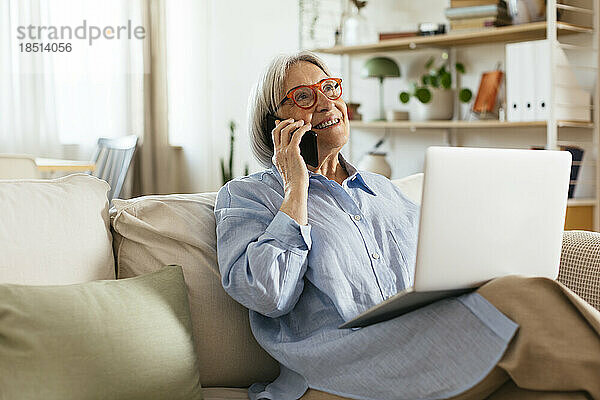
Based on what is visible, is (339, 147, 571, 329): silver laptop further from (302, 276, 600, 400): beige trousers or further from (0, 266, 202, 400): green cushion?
(0, 266, 202, 400): green cushion

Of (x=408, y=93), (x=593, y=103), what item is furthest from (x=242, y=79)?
(x=593, y=103)

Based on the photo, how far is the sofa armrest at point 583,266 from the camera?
1.62m

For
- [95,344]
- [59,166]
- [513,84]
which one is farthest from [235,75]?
[95,344]

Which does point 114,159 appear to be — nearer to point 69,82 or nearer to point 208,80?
point 69,82

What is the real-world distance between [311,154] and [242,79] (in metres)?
3.20

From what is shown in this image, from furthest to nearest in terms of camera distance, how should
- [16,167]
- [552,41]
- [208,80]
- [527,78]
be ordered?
1. [208,80]
2. [527,78]
3. [552,41]
4. [16,167]

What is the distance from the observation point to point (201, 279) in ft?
5.09

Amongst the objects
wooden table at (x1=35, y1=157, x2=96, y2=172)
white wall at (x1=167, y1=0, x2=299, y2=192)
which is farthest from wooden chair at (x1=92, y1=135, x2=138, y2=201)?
white wall at (x1=167, y1=0, x2=299, y2=192)

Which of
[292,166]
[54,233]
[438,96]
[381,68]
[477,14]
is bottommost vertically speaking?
[54,233]

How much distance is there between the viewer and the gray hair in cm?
172

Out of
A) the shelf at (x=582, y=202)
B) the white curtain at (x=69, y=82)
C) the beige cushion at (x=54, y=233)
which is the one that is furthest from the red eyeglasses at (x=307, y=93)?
the white curtain at (x=69, y=82)

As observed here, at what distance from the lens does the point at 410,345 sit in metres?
1.27

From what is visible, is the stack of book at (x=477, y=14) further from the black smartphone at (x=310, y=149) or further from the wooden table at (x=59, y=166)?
the black smartphone at (x=310, y=149)

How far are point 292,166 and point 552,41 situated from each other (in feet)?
6.20
